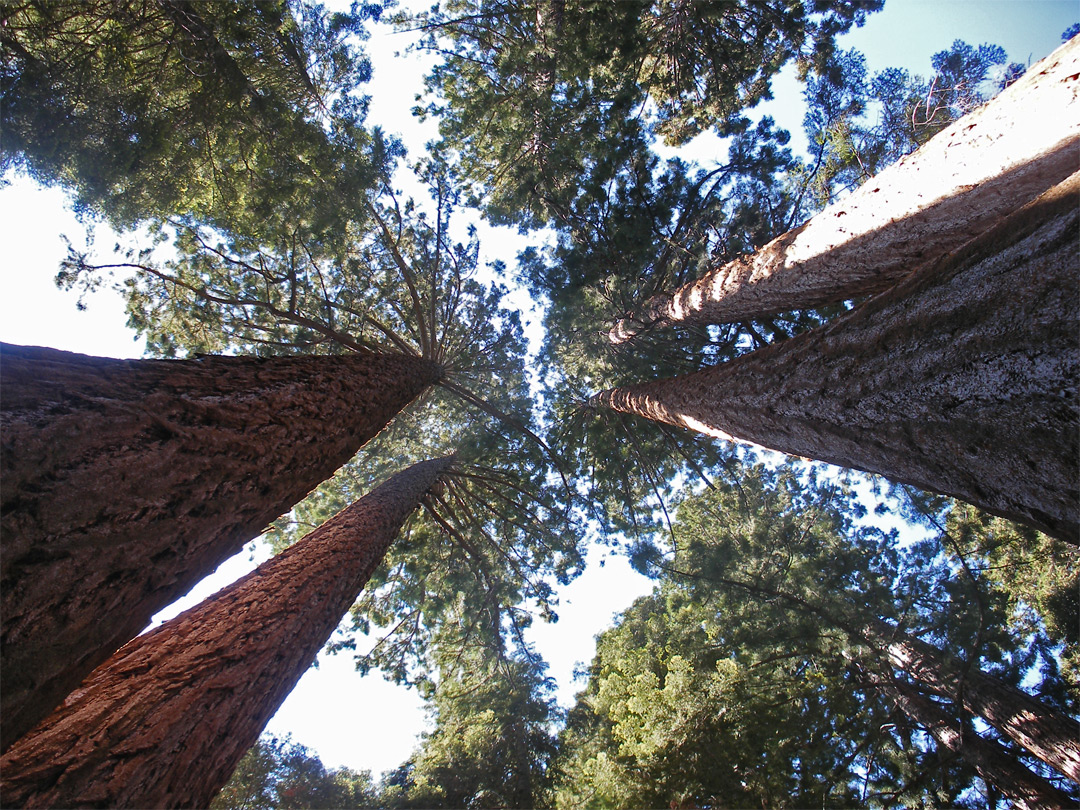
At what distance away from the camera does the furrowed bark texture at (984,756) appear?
5109 mm

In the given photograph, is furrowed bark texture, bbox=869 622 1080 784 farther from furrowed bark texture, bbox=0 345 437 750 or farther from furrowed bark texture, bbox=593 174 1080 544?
furrowed bark texture, bbox=0 345 437 750

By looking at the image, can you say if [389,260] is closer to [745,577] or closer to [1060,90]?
[1060,90]

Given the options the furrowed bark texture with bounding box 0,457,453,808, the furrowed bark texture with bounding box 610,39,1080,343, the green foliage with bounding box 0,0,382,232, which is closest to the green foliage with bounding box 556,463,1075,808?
the furrowed bark texture with bounding box 610,39,1080,343

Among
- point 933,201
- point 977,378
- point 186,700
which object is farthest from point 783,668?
point 186,700

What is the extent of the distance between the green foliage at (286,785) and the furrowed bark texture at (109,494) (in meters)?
8.71

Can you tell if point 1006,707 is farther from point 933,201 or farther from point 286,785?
point 286,785

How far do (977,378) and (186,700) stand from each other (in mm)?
3024

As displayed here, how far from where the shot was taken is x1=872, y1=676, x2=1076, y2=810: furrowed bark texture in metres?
5.11

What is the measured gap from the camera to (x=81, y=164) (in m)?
5.53

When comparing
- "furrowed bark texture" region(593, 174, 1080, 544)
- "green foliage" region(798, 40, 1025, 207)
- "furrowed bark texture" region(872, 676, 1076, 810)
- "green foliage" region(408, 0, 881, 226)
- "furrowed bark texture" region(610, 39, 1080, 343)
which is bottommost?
"furrowed bark texture" region(872, 676, 1076, 810)

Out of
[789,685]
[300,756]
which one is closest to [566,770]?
[789,685]

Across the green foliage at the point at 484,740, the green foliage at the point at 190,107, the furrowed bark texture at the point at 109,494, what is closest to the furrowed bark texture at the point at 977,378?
the furrowed bark texture at the point at 109,494

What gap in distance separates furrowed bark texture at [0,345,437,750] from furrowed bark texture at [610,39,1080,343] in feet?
14.2

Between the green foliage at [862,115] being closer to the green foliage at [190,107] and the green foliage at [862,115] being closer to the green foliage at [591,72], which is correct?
the green foliage at [591,72]
